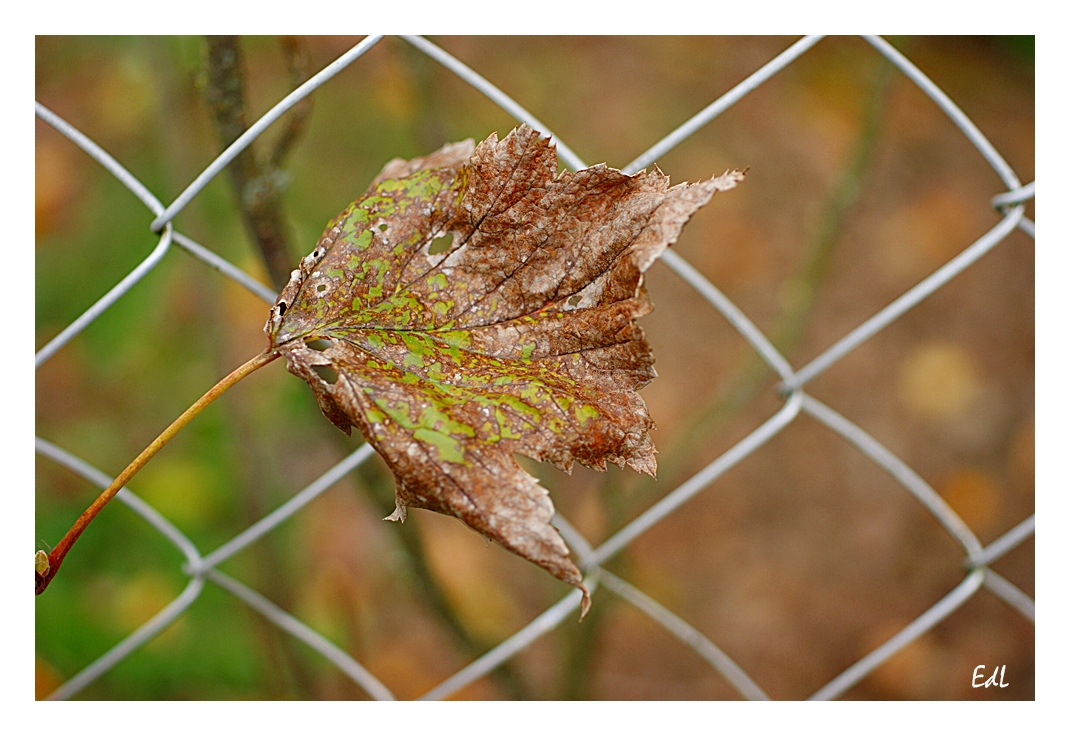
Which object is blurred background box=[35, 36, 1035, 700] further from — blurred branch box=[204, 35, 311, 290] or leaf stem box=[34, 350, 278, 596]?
leaf stem box=[34, 350, 278, 596]

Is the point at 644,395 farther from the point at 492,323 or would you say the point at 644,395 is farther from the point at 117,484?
the point at 117,484

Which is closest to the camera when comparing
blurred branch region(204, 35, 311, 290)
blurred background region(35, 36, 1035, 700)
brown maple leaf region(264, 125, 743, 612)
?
brown maple leaf region(264, 125, 743, 612)

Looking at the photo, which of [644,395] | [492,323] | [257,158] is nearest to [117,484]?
[492,323]

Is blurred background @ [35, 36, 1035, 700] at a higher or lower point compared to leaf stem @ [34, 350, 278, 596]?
higher

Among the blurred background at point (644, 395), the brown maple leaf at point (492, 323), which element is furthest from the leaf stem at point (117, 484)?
the blurred background at point (644, 395)

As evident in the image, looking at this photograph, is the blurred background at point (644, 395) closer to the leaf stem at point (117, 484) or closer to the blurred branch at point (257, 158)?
the blurred branch at point (257, 158)

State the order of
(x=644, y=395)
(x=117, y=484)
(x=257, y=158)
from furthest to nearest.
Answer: (x=644, y=395) < (x=257, y=158) < (x=117, y=484)

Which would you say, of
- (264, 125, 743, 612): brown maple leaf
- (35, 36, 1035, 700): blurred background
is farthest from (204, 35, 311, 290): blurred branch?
(35, 36, 1035, 700): blurred background
